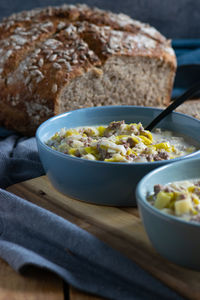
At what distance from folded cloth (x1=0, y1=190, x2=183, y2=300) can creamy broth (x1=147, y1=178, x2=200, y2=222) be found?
0.24 meters

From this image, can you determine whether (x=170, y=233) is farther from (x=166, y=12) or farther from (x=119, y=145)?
(x=166, y=12)

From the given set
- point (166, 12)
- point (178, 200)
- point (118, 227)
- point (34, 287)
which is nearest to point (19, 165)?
point (118, 227)

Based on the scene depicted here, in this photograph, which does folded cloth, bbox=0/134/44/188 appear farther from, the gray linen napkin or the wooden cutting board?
the gray linen napkin

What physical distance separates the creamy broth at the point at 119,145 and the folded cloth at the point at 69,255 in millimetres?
340

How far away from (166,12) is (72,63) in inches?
98.2

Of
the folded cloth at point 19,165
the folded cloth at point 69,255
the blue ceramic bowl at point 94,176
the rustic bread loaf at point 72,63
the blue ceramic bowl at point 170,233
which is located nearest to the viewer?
the blue ceramic bowl at point 170,233

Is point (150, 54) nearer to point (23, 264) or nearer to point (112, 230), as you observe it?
point (112, 230)

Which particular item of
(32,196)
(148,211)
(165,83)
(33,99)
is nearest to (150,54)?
(165,83)

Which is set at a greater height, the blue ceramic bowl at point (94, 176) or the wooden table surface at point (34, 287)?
the blue ceramic bowl at point (94, 176)

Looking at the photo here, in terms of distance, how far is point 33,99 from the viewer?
2.82 metres

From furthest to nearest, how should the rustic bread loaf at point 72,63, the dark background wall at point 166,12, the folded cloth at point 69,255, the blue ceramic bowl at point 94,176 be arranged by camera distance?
the dark background wall at point 166,12
the rustic bread loaf at point 72,63
the blue ceramic bowl at point 94,176
the folded cloth at point 69,255

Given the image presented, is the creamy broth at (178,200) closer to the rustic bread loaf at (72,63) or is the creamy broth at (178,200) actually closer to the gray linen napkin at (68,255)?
the gray linen napkin at (68,255)

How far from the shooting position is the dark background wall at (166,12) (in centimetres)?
475

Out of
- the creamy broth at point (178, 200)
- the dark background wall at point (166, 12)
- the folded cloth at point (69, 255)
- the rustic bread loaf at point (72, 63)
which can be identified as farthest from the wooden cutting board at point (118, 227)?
the dark background wall at point (166, 12)
